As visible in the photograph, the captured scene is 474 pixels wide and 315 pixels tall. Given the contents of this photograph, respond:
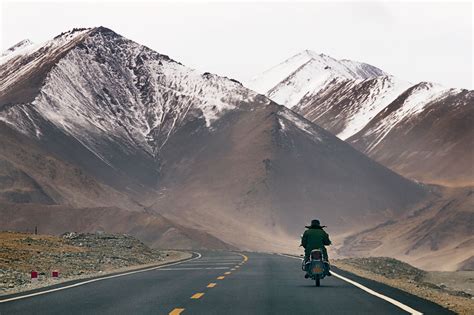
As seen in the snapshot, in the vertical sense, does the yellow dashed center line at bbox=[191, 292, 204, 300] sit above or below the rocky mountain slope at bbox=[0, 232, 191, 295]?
below

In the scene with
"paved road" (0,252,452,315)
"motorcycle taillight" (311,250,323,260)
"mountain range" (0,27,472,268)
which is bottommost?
"paved road" (0,252,452,315)

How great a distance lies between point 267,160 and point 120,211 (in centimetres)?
5443

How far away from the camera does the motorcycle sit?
24391 millimetres

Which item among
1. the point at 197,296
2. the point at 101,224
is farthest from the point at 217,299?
the point at 101,224

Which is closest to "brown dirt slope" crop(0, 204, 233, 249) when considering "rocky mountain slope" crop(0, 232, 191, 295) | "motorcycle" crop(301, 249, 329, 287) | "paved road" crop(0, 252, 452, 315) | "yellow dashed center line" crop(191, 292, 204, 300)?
"rocky mountain slope" crop(0, 232, 191, 295)

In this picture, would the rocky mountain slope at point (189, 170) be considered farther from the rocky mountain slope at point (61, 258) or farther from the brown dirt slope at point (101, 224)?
the rocky mountain slope at point (61, 258)

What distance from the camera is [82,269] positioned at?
38375mm

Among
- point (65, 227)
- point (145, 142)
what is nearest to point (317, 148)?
point (145, 142)

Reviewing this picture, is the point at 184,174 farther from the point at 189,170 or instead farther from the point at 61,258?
the point at 61,258

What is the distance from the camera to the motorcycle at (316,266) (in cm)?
2439

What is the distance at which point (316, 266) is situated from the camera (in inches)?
967

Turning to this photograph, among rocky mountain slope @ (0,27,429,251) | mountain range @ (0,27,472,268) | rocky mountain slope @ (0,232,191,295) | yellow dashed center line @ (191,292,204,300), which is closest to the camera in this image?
yellow dashed center line @ (191,292,204,300)

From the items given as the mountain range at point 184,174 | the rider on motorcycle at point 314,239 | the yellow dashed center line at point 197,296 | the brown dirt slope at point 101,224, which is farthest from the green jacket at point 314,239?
the mountain range at point 184,174

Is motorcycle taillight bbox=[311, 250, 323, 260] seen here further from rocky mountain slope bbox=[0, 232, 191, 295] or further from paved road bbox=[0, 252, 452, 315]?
rocky mountain slope bbox=[0, 232, 191, 295]
